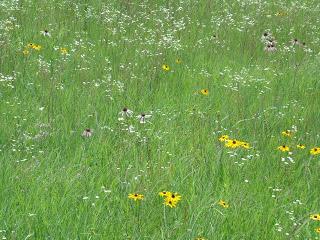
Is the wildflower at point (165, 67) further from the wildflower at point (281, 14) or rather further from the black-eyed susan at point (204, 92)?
the wildflower at point (281, 14)

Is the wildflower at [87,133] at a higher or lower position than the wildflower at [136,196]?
lower

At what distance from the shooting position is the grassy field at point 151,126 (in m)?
2.60

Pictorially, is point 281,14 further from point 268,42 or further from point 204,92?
point 204,92

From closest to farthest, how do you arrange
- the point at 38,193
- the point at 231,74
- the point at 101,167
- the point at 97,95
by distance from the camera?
the point at 38,193
the point at 101,167
the point at 97,95
the point at 231,74

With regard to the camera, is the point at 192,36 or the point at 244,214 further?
the point at 192,36

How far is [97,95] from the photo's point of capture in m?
4.14

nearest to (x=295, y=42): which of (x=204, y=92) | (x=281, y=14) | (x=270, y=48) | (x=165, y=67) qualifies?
(x=270, y=48)

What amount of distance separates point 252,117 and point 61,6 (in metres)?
3.36

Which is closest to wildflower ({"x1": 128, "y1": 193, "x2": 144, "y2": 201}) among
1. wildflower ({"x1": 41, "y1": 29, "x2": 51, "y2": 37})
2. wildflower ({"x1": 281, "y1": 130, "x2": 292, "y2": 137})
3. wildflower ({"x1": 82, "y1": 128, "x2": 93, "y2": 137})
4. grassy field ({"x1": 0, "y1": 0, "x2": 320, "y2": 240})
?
grassy field ({"x1": 0, "y1": 0, "x2": 320, "y2": 240})

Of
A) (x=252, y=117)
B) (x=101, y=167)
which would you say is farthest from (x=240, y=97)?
(x=101, y=167)

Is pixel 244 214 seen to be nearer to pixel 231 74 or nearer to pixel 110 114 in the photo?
pixel 110 114

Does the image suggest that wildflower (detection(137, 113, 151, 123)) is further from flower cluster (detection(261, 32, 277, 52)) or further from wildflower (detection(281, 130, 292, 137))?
flower cluster (detection(261, 32, 277, 52))

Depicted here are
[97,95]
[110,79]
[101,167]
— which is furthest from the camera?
[110,79]

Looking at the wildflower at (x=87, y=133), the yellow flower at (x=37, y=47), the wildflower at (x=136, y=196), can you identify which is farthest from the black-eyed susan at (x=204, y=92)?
the wildflower at (x=136, y=196)
